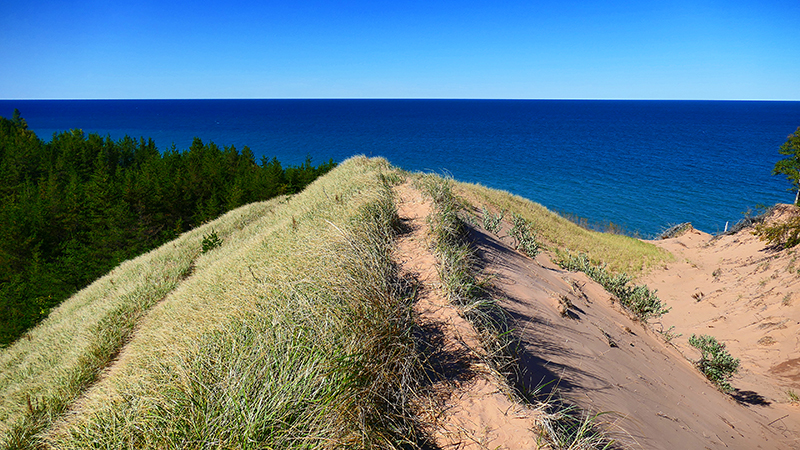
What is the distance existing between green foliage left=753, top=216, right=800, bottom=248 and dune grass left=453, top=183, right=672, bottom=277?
13.0 ft

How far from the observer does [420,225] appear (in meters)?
7.38

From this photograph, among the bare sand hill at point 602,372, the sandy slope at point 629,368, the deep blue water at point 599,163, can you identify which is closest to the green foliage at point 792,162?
the deep blue water at point 599,163

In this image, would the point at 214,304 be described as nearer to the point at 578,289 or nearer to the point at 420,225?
the point at 420,225

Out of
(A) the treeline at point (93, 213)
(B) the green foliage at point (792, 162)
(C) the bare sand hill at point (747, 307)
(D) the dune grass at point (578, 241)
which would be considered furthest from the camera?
(B) the green foliage at point (792, 162)

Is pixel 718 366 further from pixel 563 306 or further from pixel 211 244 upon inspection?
pixel 211 244

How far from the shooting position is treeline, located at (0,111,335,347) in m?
22.4

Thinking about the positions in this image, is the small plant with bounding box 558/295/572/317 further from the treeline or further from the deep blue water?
the deep blue water

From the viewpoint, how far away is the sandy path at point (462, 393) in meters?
3.05

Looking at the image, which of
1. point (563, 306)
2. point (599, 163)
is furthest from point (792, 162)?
point (599, 163)

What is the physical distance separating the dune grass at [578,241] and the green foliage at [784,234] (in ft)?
13.0

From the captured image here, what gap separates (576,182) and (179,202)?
44005mm

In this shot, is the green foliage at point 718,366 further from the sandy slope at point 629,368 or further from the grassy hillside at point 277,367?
the grassy hillside at point 277,367

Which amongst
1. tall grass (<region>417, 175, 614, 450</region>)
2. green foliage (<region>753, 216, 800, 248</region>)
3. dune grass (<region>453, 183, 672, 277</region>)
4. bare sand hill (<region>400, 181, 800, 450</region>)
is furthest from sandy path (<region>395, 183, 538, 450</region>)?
green foliage (<region>753, 216, 800, 248</region>)

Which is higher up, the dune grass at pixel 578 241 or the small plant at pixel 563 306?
the small plant at pixel 563 306
